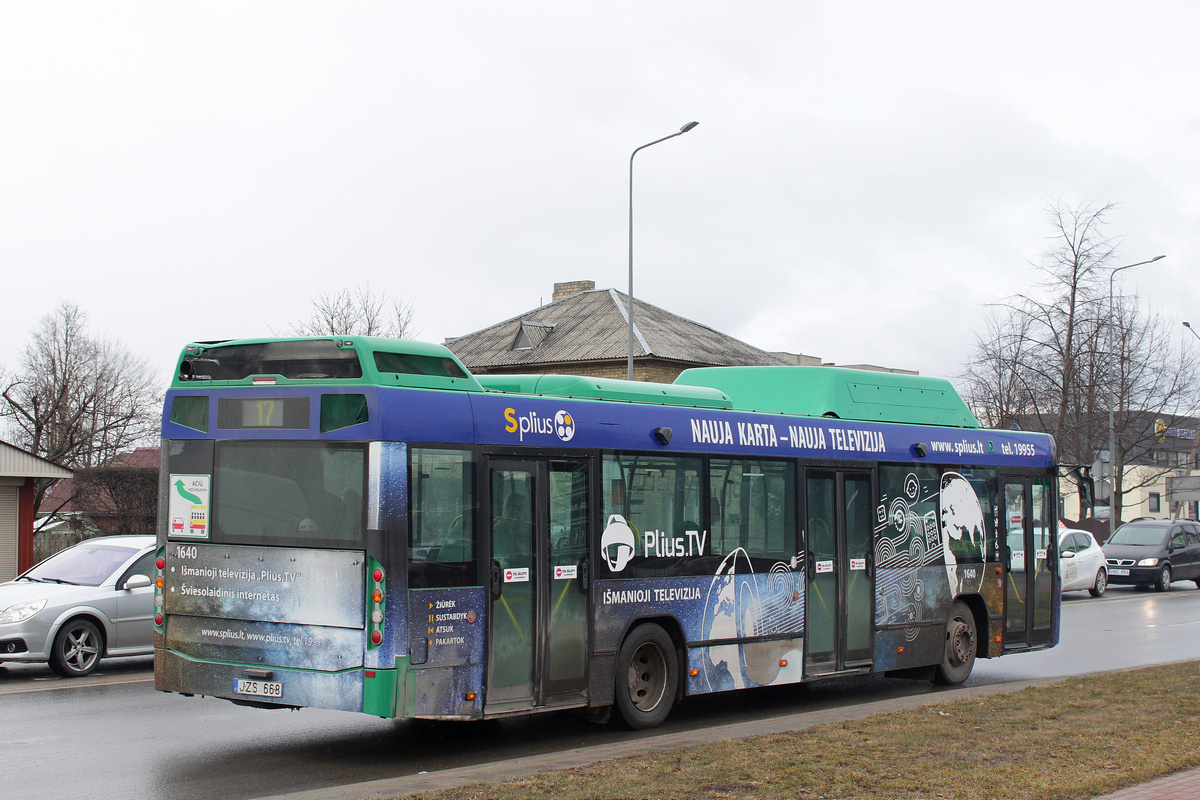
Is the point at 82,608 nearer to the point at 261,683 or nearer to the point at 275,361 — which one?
the point at 261,683

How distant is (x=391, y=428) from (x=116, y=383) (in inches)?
2012

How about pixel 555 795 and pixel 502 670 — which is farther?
pixel 502 670

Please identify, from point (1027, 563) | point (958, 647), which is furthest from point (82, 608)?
point (1027, 563)

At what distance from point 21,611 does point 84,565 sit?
126 cm

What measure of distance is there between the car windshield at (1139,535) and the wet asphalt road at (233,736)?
56.0 feet

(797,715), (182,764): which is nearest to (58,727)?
(182,764)

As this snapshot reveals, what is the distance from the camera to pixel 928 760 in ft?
26.2

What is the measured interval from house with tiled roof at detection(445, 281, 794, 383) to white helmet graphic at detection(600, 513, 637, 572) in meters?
38.6

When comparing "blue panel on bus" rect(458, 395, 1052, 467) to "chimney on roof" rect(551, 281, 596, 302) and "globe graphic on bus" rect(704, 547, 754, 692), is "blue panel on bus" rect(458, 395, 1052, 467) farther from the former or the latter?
"chimney on roof" rect(551, 281, 596, 302)

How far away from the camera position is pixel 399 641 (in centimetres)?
825

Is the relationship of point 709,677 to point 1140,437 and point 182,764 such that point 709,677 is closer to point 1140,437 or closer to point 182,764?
point 182,764

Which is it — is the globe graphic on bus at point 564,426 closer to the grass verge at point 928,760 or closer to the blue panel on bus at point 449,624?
the blue panel on bus at point 449,624

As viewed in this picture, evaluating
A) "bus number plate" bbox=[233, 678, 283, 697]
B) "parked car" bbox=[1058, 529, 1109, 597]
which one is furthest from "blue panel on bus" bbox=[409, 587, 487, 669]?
"parked car" bbox=[1058, 529, 1109, 597]

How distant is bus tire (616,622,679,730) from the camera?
9930 mm
